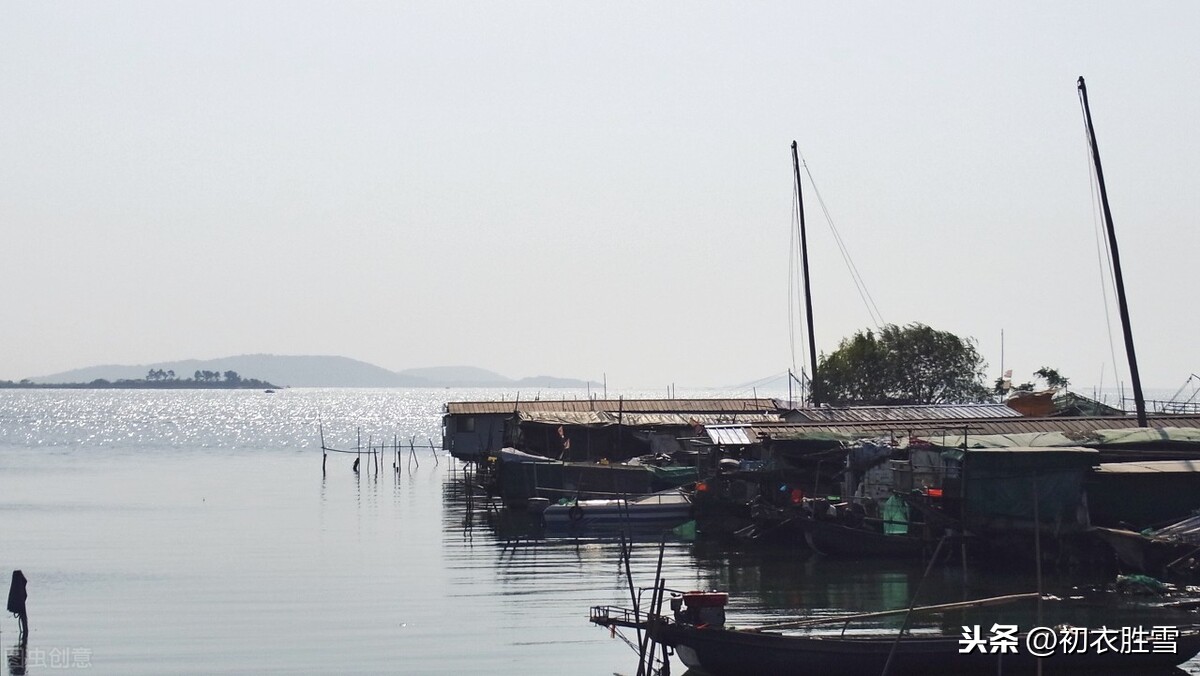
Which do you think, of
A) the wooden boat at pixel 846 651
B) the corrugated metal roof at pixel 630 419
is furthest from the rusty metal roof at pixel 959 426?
the wooden boat at pixel 846 651

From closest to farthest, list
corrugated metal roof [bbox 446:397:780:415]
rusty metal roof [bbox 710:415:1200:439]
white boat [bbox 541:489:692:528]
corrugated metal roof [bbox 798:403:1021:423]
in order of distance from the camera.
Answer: rusty metal roof [bbox 710:415:1200:439], white boat [bbox 541:489:692:528], corrugated metal roof [bbox 798:403:1021:423], corrugated metal roof [bbox 446:397:780:415]

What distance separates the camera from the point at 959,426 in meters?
53.2

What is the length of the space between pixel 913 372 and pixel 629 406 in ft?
72.4

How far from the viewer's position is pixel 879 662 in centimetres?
2534

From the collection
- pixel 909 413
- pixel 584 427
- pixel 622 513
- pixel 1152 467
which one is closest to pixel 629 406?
pixel 584 427

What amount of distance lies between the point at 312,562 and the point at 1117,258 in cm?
3222

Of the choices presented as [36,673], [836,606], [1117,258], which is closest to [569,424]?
[1117,258]

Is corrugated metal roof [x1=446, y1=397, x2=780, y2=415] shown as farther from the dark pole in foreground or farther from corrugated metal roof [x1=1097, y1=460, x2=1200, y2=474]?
the dark pole in foreground

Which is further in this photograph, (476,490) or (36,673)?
(476,490)

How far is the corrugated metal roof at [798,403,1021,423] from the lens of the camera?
204 ft

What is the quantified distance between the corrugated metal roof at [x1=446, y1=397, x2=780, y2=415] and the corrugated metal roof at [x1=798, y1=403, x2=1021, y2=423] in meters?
12.4

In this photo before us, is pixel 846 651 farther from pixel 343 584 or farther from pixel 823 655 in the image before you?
pixel 343 584

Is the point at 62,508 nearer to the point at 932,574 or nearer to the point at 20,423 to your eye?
the point at 932,574

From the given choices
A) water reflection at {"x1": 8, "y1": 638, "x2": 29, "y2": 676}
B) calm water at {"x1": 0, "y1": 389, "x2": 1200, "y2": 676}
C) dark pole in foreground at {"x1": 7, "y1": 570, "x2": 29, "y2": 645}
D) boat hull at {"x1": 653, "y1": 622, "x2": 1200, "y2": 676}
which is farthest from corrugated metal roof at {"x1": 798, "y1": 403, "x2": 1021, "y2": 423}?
water reflection at {"x1": 8, "y1": 638, "x2": 29, "y2": 676}
